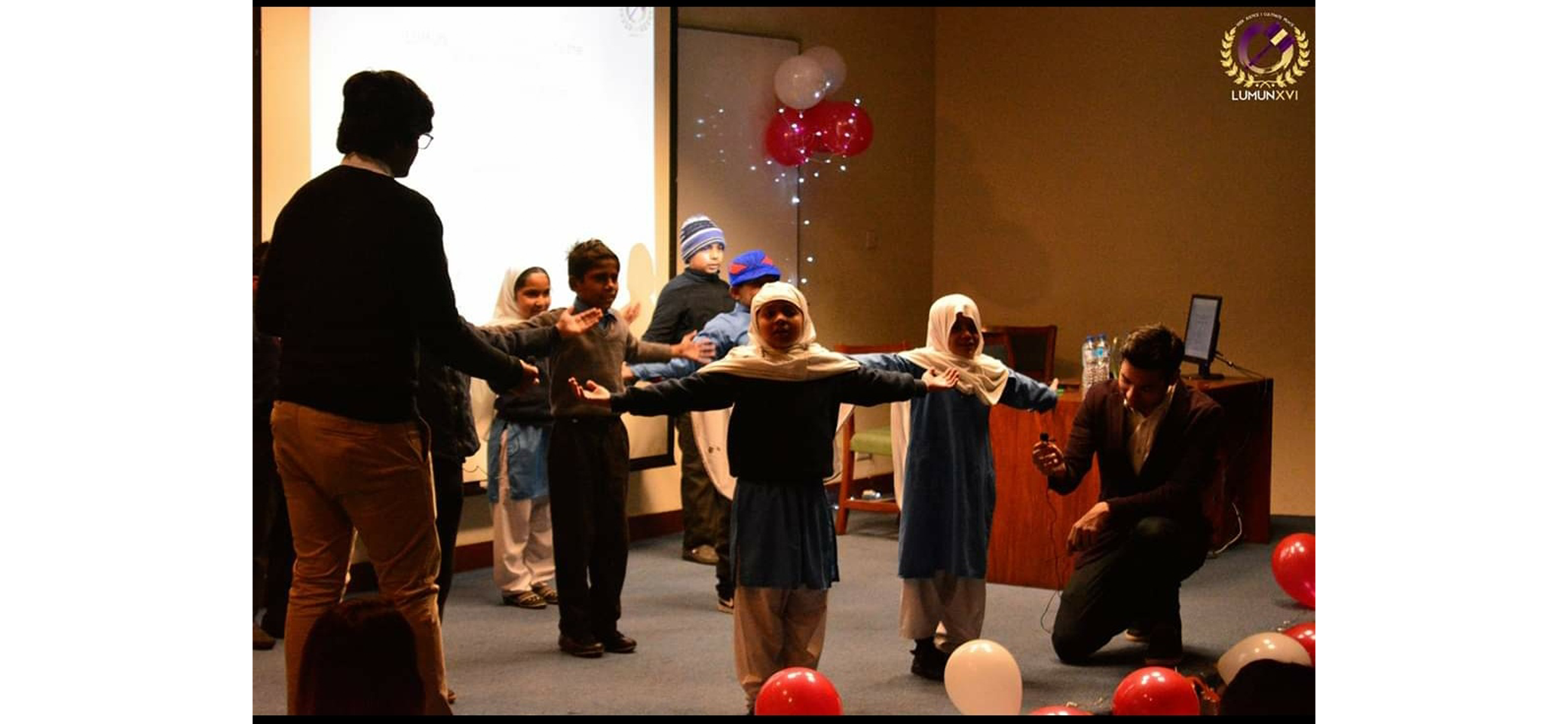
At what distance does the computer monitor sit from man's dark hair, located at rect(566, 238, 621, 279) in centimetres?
276

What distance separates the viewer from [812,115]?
264 inches

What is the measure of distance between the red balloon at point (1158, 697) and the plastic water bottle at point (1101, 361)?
2294 millimetres

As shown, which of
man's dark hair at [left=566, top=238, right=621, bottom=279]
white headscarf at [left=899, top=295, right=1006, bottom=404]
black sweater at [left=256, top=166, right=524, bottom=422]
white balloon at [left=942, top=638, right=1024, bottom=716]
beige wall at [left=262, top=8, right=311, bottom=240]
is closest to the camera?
black sweater at [left=256, top=166, right=524, bottom=422]

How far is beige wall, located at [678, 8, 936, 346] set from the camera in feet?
23.2

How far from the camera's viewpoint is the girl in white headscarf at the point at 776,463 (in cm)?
335

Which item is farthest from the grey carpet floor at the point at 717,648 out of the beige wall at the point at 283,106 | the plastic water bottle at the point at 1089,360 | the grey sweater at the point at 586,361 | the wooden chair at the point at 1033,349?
the wooden chair at the point at 1033,349

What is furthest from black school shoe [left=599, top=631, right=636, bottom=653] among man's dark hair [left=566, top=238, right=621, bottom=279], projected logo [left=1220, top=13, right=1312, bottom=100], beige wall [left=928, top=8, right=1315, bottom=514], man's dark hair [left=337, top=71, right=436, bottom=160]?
projected logo [left=1220, top=13, right=1312, bottom=100]

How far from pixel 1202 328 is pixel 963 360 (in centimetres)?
258

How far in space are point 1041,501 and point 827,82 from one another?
228 cm

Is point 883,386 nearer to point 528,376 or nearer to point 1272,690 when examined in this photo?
point 528,376

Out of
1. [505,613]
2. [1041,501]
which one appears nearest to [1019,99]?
[1041,501]

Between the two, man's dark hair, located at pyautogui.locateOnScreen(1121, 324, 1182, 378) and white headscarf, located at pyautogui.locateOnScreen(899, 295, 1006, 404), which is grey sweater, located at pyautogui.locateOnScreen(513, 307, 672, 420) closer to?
white headscarf, located at pyautogui.locateOnScreen(899, 295, 1006, 404)
